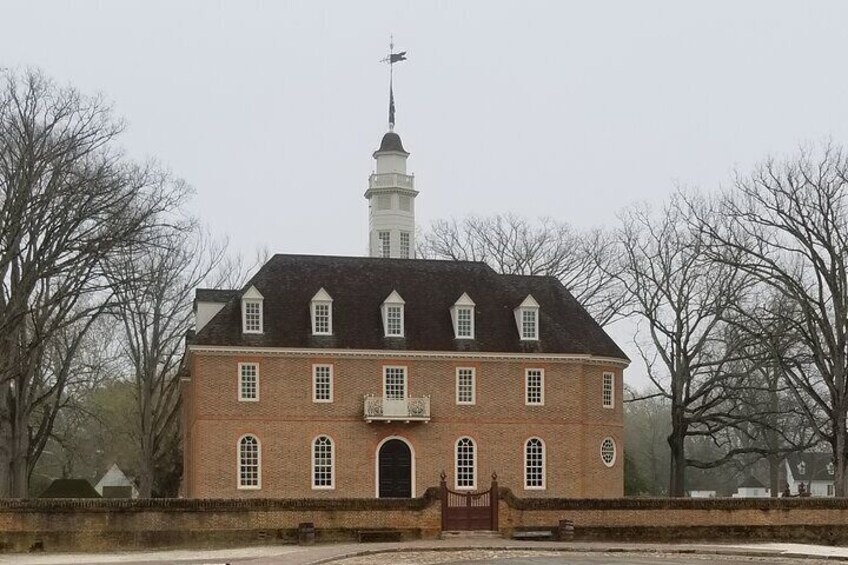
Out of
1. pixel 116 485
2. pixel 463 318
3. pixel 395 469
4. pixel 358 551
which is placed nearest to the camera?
pixel 358 551

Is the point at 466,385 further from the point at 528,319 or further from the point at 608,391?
the point at 608,391

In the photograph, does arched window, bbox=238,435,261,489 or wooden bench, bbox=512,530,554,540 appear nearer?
wooden bench, bbox=512,530,554,540

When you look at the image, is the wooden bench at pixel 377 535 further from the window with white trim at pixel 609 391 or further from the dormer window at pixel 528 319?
the window with white trim at pixel 609 391

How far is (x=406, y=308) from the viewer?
51781 mm

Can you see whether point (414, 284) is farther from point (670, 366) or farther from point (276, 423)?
point (670, 366)

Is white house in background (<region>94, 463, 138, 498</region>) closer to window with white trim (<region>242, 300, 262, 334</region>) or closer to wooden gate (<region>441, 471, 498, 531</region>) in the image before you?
window with white trim (<region>242, 300, 262, 334</region>)

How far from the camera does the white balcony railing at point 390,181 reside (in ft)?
197

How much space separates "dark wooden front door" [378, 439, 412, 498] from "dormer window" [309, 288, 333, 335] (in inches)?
195

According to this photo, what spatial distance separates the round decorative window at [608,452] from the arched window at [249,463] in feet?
44.5

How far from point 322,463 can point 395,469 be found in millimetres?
2809

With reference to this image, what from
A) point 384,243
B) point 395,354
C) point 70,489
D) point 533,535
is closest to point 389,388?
point 395,354

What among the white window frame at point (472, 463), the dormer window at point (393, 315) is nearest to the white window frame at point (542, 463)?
the white window frame at point (472, 463)

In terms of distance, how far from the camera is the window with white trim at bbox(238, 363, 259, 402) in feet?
160

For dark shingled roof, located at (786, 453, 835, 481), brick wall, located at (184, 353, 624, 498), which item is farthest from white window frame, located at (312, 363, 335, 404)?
dark shingled roof, located at (786, 453, 835, 481)
